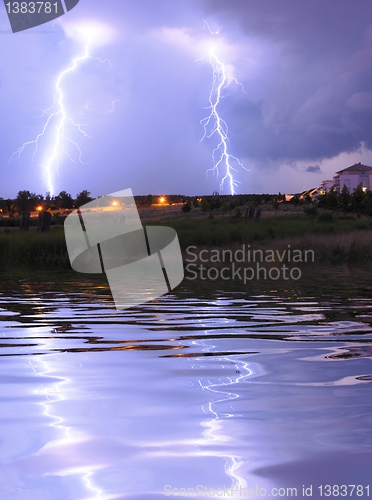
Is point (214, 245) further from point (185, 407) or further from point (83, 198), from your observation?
point (83, 198)

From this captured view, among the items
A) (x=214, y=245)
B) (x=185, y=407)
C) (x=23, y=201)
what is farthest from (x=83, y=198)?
(x=185, y=407)

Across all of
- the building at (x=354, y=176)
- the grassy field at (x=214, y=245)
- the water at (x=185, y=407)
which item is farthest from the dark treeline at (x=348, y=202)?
the water at (x=185, y=407)

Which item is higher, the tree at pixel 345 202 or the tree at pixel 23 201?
the tree at pixel 23 201

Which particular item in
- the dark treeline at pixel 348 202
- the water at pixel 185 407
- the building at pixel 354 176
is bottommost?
the water at pixel 185 407

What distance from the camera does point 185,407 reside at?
4.02 metres

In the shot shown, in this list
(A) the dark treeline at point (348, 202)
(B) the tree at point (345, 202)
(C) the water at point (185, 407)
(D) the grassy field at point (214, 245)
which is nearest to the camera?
(C) the water at point (185, 407)

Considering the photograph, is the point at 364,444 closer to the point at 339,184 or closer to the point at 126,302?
the point at 126,302

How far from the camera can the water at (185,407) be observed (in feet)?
9.35

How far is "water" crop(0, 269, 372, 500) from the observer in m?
2.85

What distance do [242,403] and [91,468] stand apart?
135cm

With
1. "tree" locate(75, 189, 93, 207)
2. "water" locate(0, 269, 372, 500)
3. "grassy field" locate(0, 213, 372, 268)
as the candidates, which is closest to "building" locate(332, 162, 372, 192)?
"tree" locate(75, 189, 93, 207)

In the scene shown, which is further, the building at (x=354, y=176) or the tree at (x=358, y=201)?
the building at (x=354, y=176)

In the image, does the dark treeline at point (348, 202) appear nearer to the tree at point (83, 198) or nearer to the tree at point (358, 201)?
the tree at point (358, 201)

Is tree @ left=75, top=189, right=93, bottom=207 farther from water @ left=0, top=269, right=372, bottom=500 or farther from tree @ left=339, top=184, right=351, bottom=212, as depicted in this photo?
water @ left=0, top=269, right=372, bottom=500
